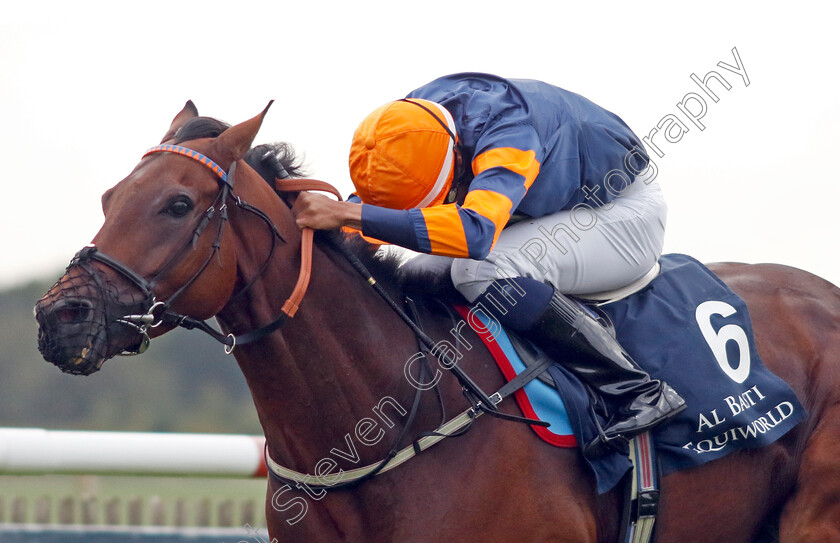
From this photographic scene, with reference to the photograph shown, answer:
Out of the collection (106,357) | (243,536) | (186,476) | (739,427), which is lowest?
(243,536)

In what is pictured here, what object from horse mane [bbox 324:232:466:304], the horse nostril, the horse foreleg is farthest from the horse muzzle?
the horse foreleg

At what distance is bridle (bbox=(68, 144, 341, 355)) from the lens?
8.02 ft

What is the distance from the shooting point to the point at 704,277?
11.5 feet

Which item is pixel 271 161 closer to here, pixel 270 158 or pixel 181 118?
pixel 270 158

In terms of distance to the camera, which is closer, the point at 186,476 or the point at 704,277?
the point at 704,277

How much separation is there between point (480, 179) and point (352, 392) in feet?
2.43

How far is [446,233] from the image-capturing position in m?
2.71

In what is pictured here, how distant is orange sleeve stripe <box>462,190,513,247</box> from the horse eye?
79 cm

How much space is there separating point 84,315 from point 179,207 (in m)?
0.38

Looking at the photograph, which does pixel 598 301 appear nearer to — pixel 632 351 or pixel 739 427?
pixel 632 351

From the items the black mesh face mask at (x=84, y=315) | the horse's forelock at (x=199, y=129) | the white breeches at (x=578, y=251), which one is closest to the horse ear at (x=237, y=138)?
the horse's forelock at (x=199, y=129)

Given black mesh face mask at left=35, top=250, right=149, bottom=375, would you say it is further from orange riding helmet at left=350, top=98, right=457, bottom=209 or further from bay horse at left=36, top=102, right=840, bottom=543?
orange riding helmet at left=350, top=98, right=457, bottom=209

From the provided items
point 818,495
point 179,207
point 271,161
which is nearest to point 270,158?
point 271,161

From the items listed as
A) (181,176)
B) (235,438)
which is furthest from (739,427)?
(235,438)
